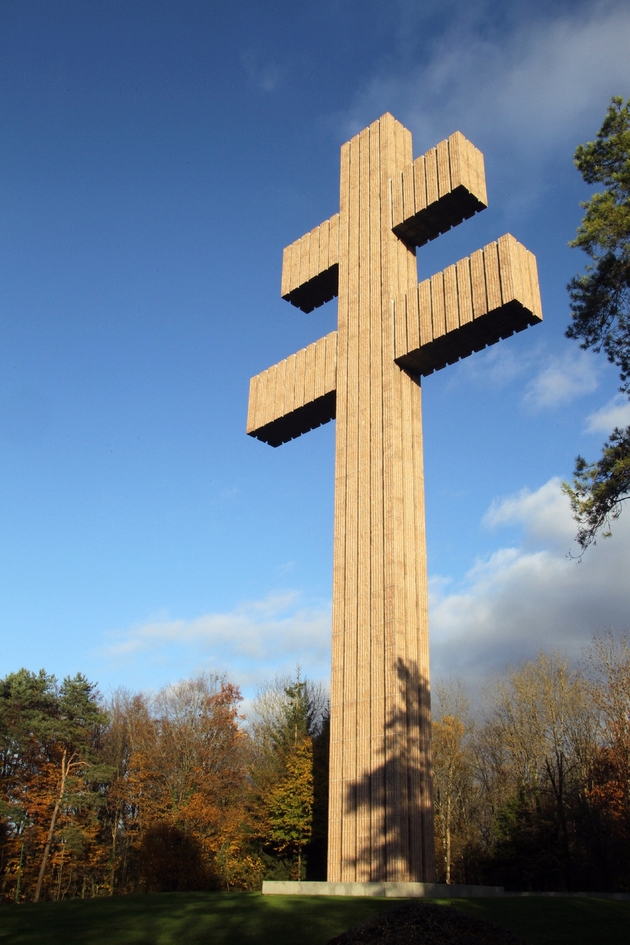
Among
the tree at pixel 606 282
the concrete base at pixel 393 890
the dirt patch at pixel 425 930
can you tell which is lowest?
the concrete base at pixel 393 890

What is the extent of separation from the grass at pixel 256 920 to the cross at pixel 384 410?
7.20 ft

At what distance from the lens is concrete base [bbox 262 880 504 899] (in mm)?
12422

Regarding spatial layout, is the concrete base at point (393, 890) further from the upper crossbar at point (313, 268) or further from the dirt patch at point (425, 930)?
the upper crossbar at point (313, 268)

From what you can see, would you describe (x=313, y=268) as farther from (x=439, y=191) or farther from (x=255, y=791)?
(x=255, y=791)

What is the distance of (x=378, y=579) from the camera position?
48.4ft

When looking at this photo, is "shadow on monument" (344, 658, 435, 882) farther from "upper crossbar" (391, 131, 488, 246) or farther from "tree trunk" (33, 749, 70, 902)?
"tree trunk" (33, 749, 70, 902)

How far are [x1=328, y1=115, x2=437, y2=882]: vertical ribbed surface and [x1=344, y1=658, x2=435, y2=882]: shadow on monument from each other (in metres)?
0.02

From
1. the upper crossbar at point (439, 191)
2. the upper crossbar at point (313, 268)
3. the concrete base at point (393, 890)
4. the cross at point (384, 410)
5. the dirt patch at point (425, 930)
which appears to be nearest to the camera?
the dirt patch at point (425, 930)

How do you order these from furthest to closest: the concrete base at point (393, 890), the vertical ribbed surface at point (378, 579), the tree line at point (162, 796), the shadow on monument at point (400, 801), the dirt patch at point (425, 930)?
the tree line at point (162, 796) → the vertical ribbed surface at point (378, 579) → the shadow on monument at point (400, 801) → the concrete base at point (393, 890) → the dirt patch at point (425, 930)

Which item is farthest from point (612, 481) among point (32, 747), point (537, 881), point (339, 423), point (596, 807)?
point (32, 747)

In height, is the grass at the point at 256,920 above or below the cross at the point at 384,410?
below

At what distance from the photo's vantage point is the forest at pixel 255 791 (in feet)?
78.1

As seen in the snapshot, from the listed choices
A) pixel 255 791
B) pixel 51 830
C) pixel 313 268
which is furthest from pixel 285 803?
pixel 313 268

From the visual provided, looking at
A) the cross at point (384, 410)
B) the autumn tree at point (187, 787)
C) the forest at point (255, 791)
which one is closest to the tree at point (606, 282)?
the cross at point (384, 410)
